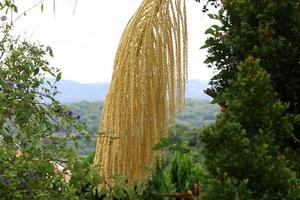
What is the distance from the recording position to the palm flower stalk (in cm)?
381

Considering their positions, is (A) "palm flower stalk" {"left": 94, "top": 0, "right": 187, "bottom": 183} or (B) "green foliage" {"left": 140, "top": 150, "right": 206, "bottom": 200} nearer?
(A) "palm flower stalk" {"left": 94, "top": 0, "right": 187, "bottom": 183}

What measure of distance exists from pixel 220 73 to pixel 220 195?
99 cm

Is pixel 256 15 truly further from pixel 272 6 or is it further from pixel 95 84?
pixel 95 84

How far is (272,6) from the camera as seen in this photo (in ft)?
10.4

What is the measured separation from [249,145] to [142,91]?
3.91 ft

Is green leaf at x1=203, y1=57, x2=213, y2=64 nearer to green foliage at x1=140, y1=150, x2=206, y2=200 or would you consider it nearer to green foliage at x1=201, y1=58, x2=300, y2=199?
green foliage at x1=201, y1=58, x2=300, y2=199

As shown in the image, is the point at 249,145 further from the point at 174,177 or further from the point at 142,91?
the point at 174,177

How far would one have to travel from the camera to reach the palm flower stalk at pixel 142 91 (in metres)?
3.81

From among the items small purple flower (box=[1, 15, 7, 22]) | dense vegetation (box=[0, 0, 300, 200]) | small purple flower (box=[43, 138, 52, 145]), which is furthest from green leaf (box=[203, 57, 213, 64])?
small purple flower (box=[1, 15, 7, 22])

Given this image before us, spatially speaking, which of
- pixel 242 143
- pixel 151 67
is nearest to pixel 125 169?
pixel 151 67

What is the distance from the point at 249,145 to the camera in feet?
9.02

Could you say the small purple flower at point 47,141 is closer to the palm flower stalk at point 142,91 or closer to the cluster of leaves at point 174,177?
the palm flower stalk at point 142,91

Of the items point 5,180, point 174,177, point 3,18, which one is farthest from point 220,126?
point 3,18

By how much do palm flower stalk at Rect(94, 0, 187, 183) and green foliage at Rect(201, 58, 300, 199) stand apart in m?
0.97
